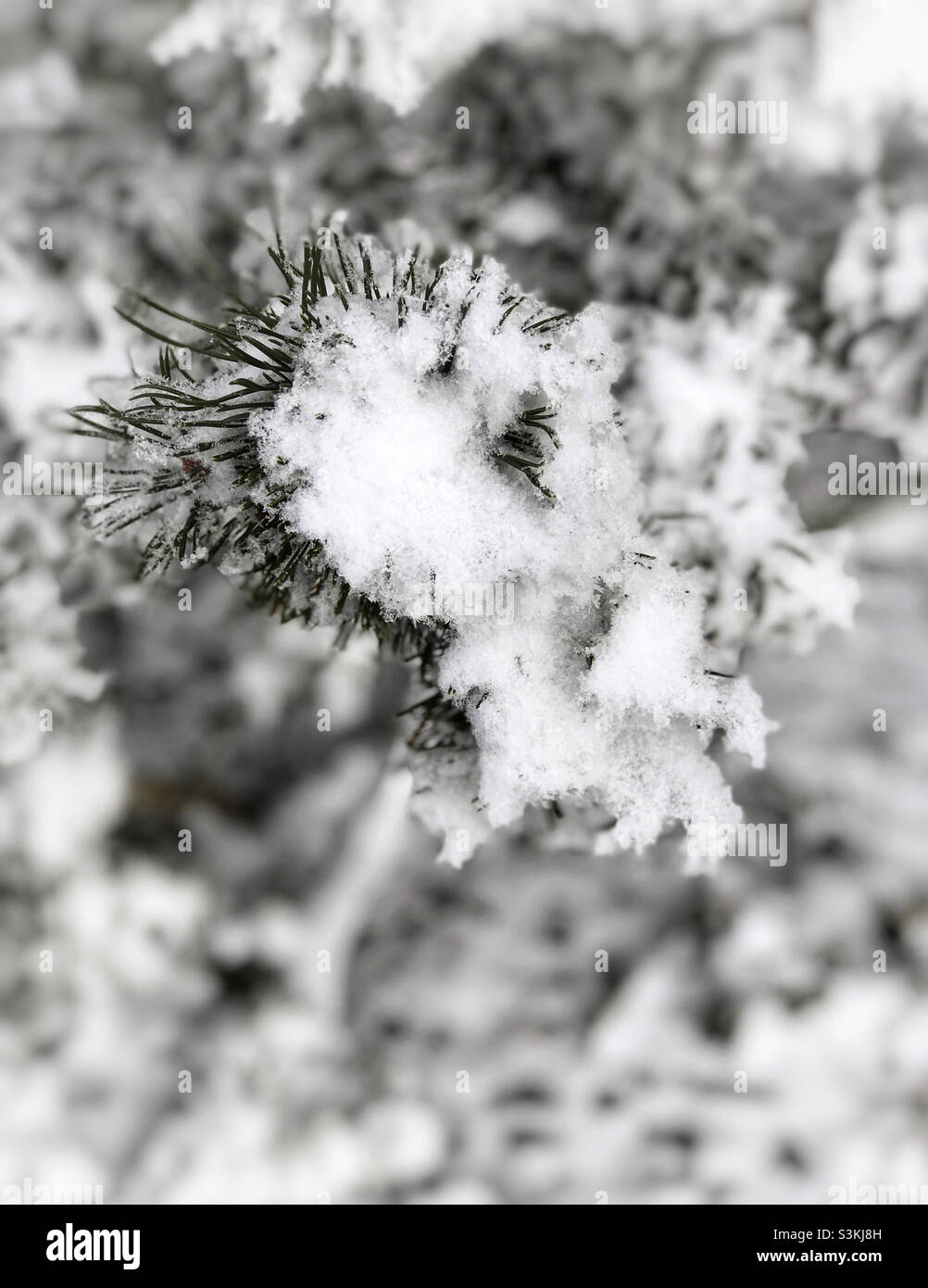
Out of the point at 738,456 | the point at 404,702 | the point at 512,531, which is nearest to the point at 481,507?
the point at 512,531

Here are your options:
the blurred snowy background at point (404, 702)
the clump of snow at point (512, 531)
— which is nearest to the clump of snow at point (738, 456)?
the blurred snowy background at point (404, 702)

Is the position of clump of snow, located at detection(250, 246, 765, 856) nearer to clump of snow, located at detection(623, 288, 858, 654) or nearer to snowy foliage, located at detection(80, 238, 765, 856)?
snowy foliage, located at detection(80, 238, 765, 856)

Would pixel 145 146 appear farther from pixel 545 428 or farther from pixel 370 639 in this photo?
pixel 545 428

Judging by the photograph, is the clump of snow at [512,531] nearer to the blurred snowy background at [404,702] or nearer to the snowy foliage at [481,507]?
the snowy foliage at [481,507]

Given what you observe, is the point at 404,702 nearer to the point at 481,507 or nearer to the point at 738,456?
the point at 738,456

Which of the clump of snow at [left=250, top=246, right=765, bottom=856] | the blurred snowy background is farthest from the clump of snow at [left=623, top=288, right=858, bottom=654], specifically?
the clump of snow at [left=250, top=246, right=765, bottom=856]

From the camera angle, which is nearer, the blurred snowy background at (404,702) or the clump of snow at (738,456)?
the clump of snow at (738,456)
